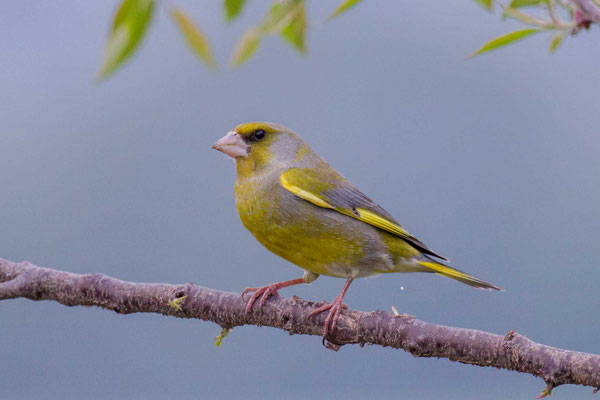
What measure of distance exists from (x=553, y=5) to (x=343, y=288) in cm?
140

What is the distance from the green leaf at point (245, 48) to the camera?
0.80 m

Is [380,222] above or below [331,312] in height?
above

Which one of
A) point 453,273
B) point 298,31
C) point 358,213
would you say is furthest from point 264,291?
point 298,31

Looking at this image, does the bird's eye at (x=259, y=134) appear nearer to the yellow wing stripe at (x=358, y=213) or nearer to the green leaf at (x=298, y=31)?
the yellow wing stripe at (x=358, y=213)

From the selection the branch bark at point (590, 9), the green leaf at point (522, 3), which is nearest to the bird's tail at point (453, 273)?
the green leaf at point (522, 3)

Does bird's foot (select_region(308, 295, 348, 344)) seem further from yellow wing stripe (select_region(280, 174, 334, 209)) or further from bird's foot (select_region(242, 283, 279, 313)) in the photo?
yellow wing stripe (select_region(280, 174, 334, 209))

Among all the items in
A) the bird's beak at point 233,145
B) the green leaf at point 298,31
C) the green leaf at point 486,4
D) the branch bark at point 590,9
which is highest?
the branch bark at point 590,9

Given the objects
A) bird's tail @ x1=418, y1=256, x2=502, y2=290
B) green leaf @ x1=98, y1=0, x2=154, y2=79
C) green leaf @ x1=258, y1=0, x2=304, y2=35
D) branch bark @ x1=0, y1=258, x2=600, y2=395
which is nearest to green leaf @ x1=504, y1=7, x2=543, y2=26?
green leaf @ x1=258, y1=0, x2=304, y2=35

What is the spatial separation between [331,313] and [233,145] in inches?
33.5

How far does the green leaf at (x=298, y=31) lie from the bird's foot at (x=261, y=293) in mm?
1333

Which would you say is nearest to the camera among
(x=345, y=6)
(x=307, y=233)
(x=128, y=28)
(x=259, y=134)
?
(x=128, y=28)

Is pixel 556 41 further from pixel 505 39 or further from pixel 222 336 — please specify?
pixel 222 336

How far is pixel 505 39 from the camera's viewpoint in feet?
4.04

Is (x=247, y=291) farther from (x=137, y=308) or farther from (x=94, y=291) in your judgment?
(x=94, y=291)
